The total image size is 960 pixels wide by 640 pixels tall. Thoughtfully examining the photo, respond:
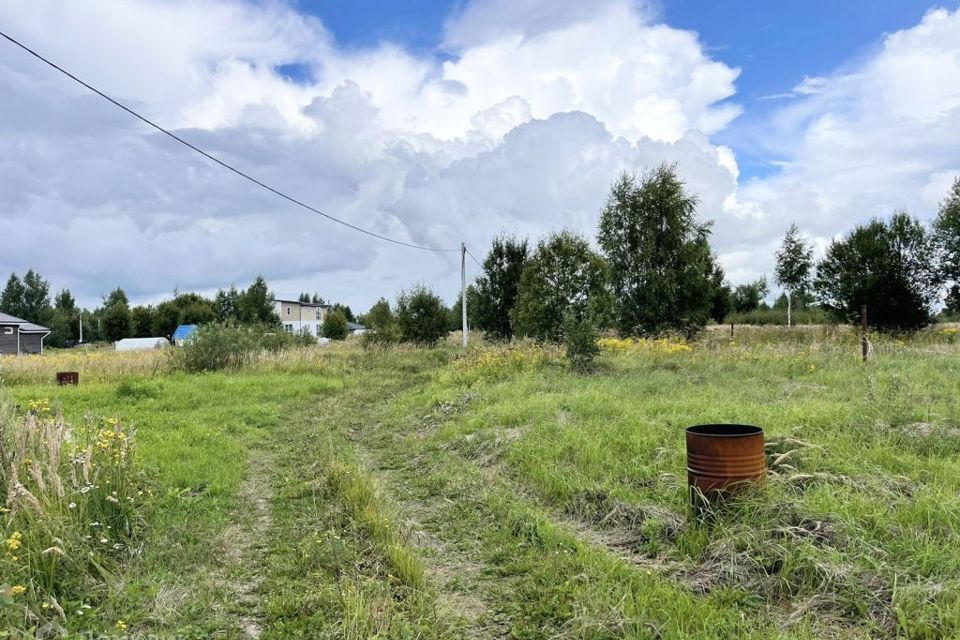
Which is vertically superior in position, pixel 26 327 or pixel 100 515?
pixel 26 327

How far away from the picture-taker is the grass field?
306 cm

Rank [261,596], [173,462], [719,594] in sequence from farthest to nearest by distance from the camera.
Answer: [173,462] < [261,596] < [719,594]

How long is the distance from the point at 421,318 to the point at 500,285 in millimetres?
3833

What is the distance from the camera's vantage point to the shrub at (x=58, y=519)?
10.4 feet

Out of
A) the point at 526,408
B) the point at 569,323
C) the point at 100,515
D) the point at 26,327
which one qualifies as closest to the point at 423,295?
the point at 569,323

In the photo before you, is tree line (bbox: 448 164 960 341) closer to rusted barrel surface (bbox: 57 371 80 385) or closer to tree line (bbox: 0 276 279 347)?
rusted barrel surface (bbox: 57 371 80 385)

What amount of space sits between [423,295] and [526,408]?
1675 cm

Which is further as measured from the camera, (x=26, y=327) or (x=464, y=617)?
(x=26, y=327)

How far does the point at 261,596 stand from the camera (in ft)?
→ 11.4

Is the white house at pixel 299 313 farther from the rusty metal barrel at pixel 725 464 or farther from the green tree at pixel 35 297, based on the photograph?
the rusty metal barrel at pixel 725 464

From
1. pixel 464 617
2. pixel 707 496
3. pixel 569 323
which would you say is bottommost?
pixel 464 617

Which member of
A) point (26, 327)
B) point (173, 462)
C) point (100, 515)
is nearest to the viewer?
point (100, 515)

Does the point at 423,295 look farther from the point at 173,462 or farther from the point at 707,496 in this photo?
the point at 707,496

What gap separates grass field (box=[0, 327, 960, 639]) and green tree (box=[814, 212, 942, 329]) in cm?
1323
